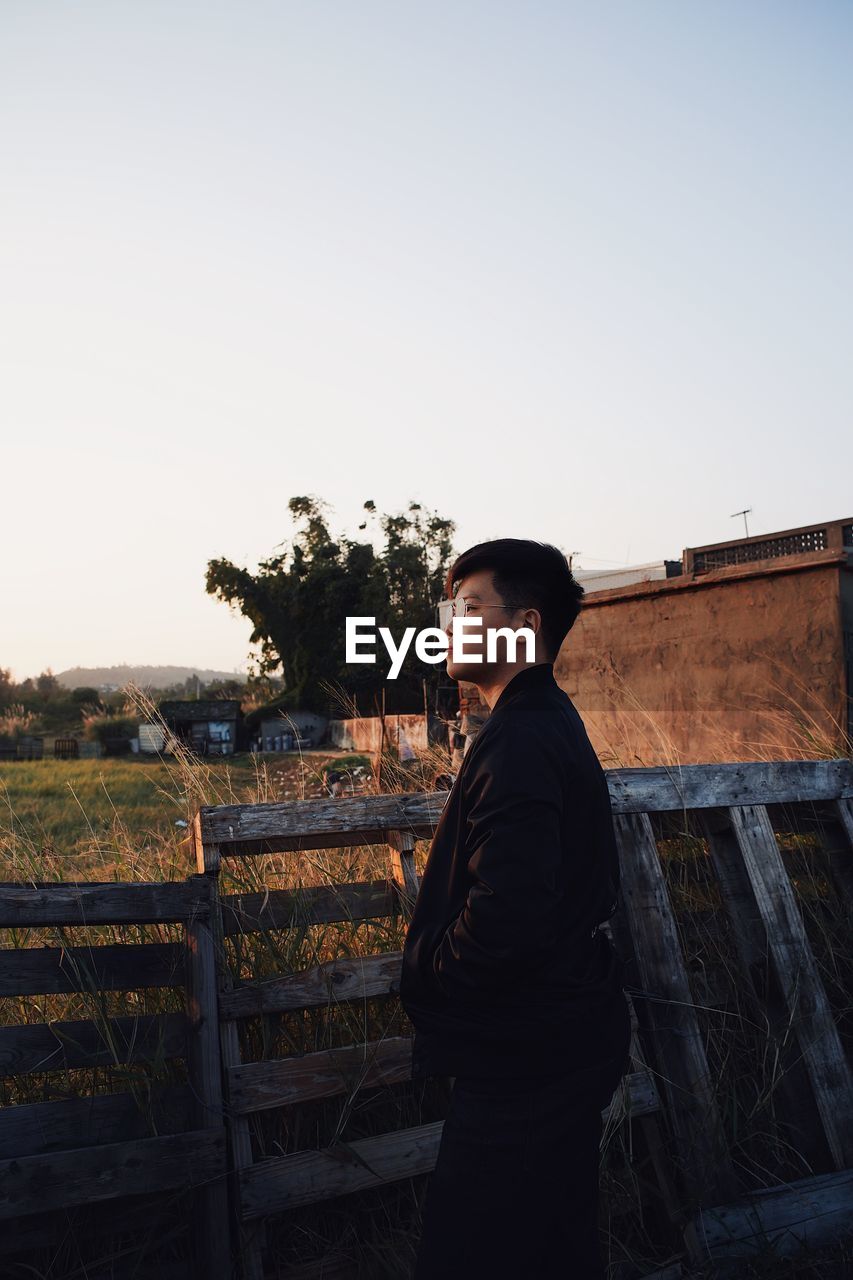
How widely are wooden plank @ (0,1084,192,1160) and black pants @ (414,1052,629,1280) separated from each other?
1360 millimetres

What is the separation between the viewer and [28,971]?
3.02m

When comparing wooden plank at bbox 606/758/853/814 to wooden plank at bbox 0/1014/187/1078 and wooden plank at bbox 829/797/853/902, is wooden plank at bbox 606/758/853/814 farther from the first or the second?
wooden plank at bbox 0/1014/187/1078

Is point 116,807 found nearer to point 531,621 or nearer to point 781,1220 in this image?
point 781,1220

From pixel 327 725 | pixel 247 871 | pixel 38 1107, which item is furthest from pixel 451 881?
pixel 327 725

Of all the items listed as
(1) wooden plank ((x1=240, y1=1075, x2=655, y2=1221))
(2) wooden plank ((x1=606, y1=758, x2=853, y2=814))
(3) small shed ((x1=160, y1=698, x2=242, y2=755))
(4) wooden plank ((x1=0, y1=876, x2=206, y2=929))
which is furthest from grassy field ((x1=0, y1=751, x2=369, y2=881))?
(3) small shed ((x1=160, y1=698, x2=242, y2=755))

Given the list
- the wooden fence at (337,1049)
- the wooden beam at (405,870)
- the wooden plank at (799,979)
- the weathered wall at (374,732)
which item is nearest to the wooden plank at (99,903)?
the wooden fence at (337,1049)

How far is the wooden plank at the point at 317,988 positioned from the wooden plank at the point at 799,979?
5.35 feet

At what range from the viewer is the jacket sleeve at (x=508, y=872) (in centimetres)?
179

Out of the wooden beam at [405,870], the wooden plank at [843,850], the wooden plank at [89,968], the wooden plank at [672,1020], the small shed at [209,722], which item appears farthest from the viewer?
the small shed at [209,722]

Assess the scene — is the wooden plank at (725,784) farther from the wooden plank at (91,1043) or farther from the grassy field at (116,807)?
the wooden plank at (91,1043)

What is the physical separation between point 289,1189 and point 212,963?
2.44ft

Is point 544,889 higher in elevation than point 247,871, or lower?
higher

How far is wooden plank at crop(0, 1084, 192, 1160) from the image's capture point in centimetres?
275

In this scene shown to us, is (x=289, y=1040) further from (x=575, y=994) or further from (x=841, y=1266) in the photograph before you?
(x=841, y=1266)
